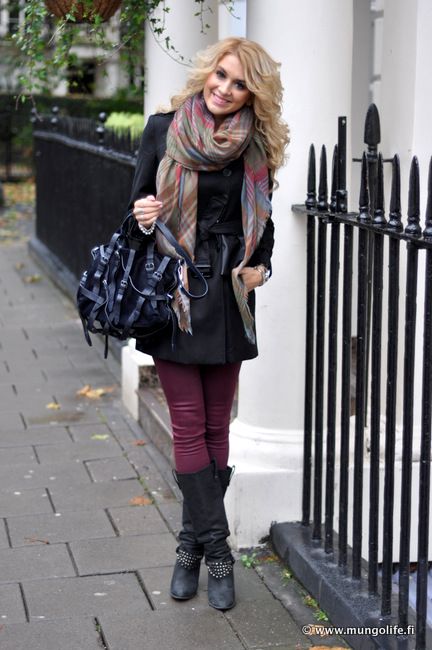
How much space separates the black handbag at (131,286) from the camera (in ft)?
11.7

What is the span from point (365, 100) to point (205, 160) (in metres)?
3.27

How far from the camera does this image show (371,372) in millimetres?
3564

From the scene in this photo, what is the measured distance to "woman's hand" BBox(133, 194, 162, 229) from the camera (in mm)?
3537

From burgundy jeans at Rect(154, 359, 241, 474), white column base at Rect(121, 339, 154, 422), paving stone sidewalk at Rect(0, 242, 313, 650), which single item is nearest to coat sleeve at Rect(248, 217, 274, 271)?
burgundy jeans at Rect(154, 359, 241, 474)

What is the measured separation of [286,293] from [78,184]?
5316mm

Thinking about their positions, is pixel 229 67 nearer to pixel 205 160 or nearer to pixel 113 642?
pixel 205 160

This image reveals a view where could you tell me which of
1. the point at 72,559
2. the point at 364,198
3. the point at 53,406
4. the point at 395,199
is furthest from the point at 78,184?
the point at 395,199

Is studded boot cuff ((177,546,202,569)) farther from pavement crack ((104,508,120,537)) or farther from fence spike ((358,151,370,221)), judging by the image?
fence spike ((358,151,370,221))

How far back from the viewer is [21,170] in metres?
20.8

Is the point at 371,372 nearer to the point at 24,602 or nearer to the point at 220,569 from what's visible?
the point at 220,569

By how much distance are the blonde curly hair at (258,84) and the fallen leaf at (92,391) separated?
3.23 metres

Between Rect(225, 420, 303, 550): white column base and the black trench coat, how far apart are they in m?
0.71

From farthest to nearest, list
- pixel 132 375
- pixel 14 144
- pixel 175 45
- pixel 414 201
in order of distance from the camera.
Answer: pixel 14 144 < pixel 132 375 < pixel 175 45 < pixel 414 201

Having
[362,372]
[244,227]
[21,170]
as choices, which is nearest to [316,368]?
[362,372]
